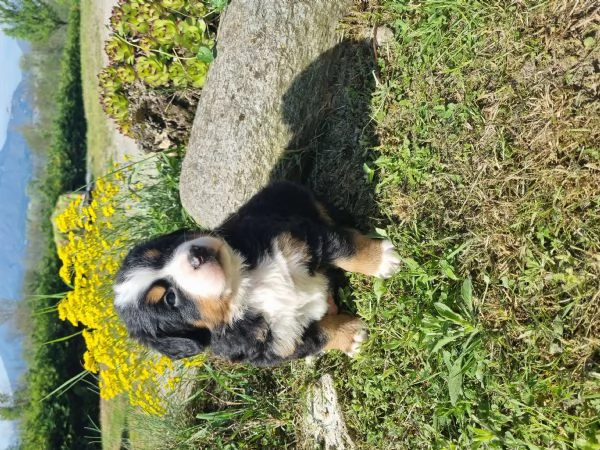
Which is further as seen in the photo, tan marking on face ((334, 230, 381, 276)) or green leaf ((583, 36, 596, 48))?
tan marking on face ((334, 230, 381, 276))

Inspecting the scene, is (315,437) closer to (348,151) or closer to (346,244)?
(346,244)

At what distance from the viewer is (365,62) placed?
4125mm

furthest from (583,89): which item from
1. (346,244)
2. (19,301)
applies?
(19,301)

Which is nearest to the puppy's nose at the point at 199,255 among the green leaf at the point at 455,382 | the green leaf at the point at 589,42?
the green leaf at the point at 455,382

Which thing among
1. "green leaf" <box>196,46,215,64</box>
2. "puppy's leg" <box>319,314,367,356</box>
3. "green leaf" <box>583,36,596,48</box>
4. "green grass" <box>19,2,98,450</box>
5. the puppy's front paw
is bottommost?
"green grass" <box>19,2,98,450</box>

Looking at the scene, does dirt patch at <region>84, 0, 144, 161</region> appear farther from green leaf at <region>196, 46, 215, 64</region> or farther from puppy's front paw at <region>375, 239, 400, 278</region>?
puppy's front paw at <region>375, 239, 400, 278</region>

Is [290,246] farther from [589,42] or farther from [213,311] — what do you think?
[589,42]

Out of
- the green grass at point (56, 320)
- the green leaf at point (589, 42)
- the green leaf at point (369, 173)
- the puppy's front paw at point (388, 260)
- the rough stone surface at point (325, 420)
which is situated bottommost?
the green grass at point (56, 320)

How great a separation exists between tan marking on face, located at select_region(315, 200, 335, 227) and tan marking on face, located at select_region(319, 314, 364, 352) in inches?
27.5

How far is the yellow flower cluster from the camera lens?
4.59 m

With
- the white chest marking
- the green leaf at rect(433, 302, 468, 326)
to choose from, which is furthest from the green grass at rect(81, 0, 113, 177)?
the green leaf at rect(433, 302, 468, 326)

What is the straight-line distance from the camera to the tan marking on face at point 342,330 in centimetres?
370

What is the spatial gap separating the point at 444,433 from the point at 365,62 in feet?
9.20

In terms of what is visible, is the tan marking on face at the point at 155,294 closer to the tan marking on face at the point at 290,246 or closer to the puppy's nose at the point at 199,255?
the puppy's nose at the point at 199,255
